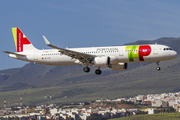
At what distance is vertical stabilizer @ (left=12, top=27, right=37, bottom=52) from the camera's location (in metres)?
79.8

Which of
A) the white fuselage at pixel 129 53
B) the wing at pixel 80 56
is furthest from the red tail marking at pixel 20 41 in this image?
the wing at pixel 80 56

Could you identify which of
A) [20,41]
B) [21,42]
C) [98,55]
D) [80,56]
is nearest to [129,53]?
[98,55]

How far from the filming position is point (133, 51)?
68.2m

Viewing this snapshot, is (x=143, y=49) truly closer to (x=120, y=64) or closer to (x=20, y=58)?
(x=120, y=64)

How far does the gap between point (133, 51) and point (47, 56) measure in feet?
63.8

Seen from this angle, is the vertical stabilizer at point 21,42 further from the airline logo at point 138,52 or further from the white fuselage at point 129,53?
the airline logo at point 138,52

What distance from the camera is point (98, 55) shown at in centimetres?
7112

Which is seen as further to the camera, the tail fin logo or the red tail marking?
the tail fin logo

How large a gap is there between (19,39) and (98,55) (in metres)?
21.5

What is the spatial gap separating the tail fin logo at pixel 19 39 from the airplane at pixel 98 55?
0.25 metres

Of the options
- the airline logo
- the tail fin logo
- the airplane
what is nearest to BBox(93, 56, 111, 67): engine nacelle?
the airplane

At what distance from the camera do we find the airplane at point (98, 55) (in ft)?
223

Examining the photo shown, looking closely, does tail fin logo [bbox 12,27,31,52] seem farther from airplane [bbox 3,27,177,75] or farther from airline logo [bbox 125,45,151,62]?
airline logo [bbox 125,45,151,62]

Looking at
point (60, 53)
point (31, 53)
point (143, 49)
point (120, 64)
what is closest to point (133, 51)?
point (143, 49)
